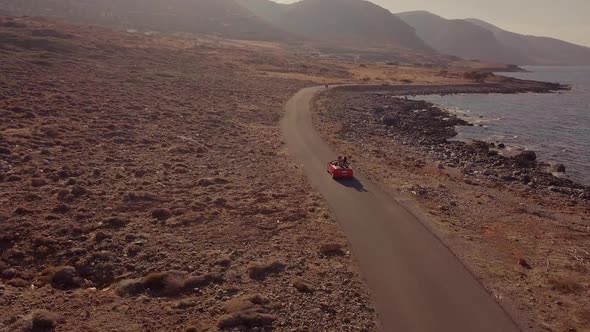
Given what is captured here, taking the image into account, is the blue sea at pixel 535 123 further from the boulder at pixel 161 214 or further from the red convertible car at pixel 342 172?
the boulder at pixel 161 214

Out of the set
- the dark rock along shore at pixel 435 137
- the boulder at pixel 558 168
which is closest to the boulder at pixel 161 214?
the dark rock along shore at pixel 435 137

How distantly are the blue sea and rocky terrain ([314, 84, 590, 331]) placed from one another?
446cm

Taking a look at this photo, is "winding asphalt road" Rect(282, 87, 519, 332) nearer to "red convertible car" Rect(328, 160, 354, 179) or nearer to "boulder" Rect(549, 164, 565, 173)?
"red convertible car" Rect(328, 160, 354, 179)

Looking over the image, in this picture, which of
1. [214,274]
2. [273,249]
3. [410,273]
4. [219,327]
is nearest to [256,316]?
[219,327]

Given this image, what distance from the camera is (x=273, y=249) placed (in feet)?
72.8

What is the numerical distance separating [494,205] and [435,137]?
30.0 metres

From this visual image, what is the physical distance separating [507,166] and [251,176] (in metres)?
29.3

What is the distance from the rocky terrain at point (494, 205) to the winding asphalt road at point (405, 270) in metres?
1.02

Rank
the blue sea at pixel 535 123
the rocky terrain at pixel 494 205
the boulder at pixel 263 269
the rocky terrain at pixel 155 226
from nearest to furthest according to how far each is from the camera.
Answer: the rocky terrain at pixel 155 226
the boulder at pixel 263 269
the rocky terrain at pixel 494 205
the blue sea at pixel 535 123

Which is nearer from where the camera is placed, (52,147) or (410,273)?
(410,273)

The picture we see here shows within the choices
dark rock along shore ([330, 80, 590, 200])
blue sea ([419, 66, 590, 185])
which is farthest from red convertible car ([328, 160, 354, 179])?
blue sea ([419, 66, 590, 185])

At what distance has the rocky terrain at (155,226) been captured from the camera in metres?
16.7

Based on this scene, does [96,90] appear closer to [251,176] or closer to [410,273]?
[251,176]

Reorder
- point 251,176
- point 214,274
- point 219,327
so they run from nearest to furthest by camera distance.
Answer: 1. point 219,327
2. point 214,274
3. point 251,176
